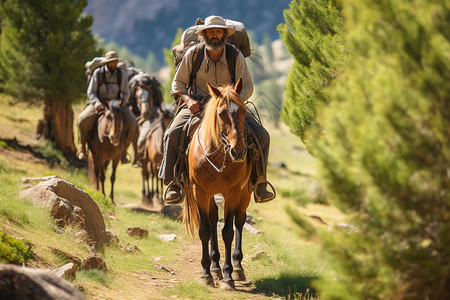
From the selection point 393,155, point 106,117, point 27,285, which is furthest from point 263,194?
point 106,117

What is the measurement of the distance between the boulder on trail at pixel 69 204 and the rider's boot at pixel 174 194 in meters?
1.43

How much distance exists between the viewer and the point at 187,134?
345 inches

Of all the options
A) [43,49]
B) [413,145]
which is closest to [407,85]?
[413,145]

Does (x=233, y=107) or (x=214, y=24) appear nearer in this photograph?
(x=233, y=107)

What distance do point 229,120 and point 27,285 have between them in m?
3.79

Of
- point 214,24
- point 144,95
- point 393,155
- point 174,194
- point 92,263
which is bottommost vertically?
point 92,263

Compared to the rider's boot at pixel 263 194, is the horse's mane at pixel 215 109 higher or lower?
higher

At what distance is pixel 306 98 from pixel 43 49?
53.9 ft

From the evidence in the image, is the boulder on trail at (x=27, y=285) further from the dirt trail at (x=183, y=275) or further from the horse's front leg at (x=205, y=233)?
the horse's front leg at (x=205, y=233)

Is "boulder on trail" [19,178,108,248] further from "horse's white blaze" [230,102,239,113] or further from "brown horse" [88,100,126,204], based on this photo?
"brown horse" [88,100,126,204]

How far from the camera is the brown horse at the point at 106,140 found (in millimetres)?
14969

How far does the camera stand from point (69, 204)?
9141 mm

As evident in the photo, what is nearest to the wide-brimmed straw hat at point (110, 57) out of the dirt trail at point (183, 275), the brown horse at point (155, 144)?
the brown horse at point (155, 144)

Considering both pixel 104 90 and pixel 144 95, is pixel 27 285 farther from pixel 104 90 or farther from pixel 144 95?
pixel 144 95
